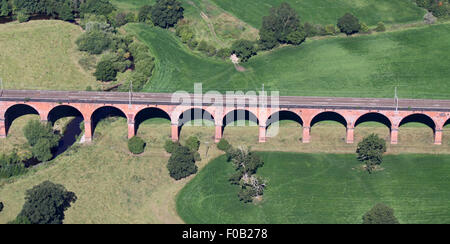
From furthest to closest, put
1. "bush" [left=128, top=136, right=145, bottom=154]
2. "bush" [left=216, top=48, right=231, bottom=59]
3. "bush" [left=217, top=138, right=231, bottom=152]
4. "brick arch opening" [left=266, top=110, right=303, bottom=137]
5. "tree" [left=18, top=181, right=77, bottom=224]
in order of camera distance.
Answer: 1. "bush" [left=216, top=48, right=231, bottom=59]
2. "brick arch opening" [left=266, top=110, right=303, bottom=137]
3. "bush" [left=217, top=138, right=231, bottom=152]
4. "bush" [left=128, top=136, right=145, bottom=154]
5. "tree" [left=18, top=181, right=77, bottom=224]

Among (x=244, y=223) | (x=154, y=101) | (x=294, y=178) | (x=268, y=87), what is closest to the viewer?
(x=244, y=223)

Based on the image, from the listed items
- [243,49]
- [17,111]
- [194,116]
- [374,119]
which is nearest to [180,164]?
[194,116]

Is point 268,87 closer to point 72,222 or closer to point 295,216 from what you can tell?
point 295,216

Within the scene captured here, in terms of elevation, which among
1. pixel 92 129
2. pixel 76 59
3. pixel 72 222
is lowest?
pixel 72 222

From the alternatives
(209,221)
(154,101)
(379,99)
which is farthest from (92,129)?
(379,99)

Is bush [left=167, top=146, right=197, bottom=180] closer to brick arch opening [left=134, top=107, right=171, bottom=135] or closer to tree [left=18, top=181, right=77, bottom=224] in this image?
brick arch opening [left=134, top=107, right=171, bottom=135]

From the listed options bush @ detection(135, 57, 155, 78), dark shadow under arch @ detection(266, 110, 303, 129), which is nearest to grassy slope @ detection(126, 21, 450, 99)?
bush @ detection(135, 57, 155, 78)
